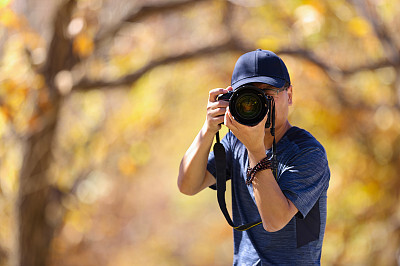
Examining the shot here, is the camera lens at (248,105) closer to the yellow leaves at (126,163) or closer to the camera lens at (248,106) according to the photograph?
the camera lens at (248,106)

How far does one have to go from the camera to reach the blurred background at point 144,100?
4.11 meters

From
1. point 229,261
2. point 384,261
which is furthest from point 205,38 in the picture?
point 229,261

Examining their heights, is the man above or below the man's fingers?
below

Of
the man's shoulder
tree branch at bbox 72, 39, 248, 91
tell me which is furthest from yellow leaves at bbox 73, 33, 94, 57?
the man's shoulder

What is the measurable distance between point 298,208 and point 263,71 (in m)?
0.48

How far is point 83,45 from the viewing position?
162 inches

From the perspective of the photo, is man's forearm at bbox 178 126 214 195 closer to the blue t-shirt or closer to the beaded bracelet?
the blue t-shirt

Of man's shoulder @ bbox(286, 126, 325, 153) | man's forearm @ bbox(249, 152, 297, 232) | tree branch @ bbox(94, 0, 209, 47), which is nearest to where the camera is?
man's forearm @ bbox(249, 152, 297, 232)

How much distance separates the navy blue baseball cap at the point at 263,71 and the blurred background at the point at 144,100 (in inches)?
85.7

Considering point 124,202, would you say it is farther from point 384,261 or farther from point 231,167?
point 231,167

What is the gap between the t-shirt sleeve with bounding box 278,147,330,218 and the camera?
5.59 ft

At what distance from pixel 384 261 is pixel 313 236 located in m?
4.52

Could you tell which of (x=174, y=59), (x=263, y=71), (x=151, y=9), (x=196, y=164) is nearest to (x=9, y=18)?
(x=151, y=9)

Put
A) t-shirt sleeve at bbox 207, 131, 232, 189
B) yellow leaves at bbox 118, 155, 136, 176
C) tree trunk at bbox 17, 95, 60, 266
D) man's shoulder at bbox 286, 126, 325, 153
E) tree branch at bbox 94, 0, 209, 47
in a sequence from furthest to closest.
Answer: yellow leaves at bbox 118, 155, 136, 176 < tree trunk at bbox 17, 95, 60, 266 < tree branch at bbox 94, 0, 209, 47 < t-shirt sleeve at bbox 207, 131, 232, 189 < man's shoulder at bbox 286, 126, 325, 153
